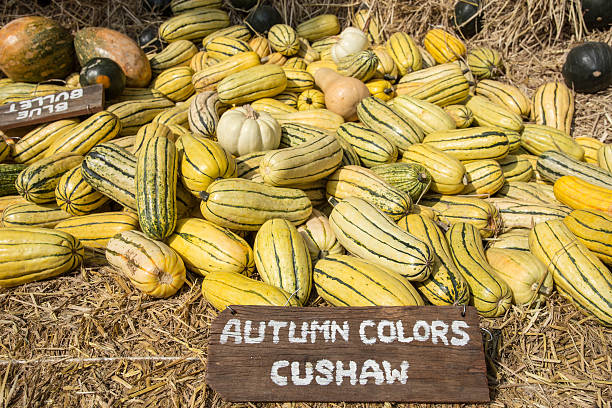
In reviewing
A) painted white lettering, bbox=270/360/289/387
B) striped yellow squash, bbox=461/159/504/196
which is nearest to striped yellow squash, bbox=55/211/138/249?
painted white lettering, bbox=270/360/289/387

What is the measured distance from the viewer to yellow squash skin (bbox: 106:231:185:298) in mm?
2957

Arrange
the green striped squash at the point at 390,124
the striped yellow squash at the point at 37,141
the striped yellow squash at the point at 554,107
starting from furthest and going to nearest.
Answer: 1. the striped yellow squash at the point at 554,107
2. the striped yellow squash at the point at 37,141
3. the green striped squash at the point at 390,124

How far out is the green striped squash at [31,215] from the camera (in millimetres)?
3545

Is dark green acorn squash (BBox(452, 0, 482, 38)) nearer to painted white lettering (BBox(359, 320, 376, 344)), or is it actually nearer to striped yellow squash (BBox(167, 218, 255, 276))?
striped yellow squash (BBox(167, 218, 255, 276))

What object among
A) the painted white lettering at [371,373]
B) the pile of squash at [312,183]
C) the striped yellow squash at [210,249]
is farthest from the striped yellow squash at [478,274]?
the striped yellow squash at [210,249]

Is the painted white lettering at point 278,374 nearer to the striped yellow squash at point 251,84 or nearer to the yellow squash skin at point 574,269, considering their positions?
the yellow squash skin at point 574,269

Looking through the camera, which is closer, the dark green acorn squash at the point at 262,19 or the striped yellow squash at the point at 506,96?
the striped yellow squash at the point at 506,96

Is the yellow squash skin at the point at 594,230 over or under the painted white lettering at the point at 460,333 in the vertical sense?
under

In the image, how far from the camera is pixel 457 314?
2.46 m

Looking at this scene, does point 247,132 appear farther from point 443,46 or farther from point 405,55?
point 443,46

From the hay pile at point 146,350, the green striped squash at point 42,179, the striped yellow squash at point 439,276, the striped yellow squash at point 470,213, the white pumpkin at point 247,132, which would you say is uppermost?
the white pumpkin at point 247,132

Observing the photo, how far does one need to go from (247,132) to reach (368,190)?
45.7 inches

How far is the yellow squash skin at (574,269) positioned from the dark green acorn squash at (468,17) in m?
3.60

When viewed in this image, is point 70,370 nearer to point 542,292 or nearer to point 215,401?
point 215,401
